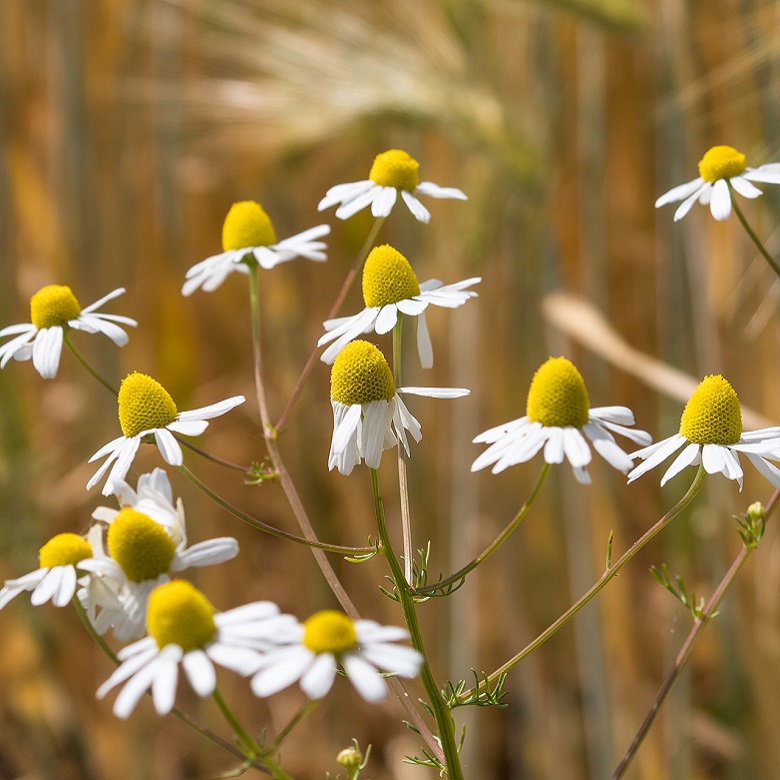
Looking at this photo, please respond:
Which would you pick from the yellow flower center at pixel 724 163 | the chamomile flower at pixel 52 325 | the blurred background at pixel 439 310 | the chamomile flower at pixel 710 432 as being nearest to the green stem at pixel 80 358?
the chamomile flower at pixel 52 325

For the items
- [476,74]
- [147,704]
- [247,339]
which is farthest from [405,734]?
[476,74]

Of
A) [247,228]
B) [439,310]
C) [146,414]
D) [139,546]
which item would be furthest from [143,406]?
[439,310]

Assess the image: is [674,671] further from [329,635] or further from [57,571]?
[57,571]

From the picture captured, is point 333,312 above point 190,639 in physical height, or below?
above

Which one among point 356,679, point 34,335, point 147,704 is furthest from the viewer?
point 147,704

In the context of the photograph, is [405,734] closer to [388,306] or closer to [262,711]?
[262,711]

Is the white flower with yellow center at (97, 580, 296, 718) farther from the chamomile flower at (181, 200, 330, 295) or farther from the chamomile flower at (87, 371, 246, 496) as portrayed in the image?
the chamomile flower at (181, 200, 330, 295)

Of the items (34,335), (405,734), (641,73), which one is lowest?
(405,734)
